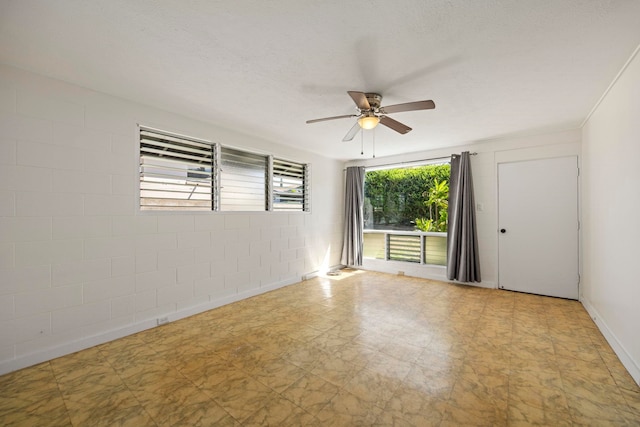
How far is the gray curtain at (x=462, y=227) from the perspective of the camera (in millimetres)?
4439

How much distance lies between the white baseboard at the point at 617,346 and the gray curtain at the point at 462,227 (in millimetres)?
1451

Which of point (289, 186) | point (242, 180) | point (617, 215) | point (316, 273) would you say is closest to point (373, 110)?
point (242, 180)

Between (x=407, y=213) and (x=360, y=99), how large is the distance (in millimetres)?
3576

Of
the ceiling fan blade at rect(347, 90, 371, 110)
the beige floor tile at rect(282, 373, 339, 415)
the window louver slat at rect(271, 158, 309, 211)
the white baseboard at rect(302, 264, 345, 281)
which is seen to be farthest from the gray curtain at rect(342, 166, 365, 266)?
the beige floor tile at rect(282, 373, 339, 415)

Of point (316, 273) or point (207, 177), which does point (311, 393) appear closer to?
point (207, 177)

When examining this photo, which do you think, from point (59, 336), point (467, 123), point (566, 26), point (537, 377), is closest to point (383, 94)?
point (566, 26)

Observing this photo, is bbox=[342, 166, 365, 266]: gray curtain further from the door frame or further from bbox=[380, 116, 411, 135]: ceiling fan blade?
bbox=[380, 116, 411, 135]: ceiling fan blade

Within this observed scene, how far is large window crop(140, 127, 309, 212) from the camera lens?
3.05m

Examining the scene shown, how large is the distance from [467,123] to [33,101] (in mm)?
4529

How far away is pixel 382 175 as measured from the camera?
18.9 feet

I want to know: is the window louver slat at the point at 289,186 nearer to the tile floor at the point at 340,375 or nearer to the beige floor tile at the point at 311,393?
the tile floor at the point at 340,375

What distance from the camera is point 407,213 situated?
541cm

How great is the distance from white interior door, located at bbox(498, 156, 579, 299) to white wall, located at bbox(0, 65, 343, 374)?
172 inches

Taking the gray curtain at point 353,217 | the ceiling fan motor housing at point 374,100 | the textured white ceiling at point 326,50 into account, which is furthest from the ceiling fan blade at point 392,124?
the gray curtain at point 353,217
